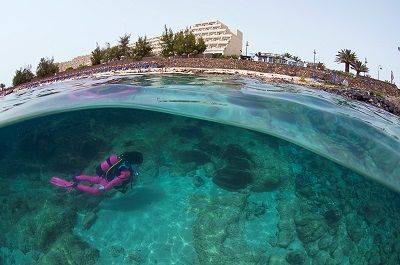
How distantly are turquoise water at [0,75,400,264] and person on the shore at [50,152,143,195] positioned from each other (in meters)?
0.34

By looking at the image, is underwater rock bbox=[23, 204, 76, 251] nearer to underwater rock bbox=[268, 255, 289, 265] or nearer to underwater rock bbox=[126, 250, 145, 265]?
underwater rock bbox=[126, 250, 145, 265]

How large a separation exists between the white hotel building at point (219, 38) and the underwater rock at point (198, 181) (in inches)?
2650

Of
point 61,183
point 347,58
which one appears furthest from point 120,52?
point 61,183

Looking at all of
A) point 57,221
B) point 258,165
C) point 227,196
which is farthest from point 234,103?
point 57,221

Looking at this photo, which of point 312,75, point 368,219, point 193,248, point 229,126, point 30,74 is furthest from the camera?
point 30,74

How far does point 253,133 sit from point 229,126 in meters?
0.94

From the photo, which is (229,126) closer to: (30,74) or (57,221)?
(57,221)

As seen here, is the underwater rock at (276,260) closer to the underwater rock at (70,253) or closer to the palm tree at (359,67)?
the underwater rock at (70,253)

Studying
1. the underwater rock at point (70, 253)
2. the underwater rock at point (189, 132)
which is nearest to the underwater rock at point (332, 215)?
the underwater rock at point (189, 132)

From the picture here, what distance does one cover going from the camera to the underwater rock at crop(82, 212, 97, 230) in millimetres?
11059

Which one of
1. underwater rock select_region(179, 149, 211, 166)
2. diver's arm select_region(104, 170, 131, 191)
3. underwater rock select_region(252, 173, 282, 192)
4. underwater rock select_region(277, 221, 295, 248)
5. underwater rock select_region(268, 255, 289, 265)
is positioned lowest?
underwater rock select_region(268, 255, 289, 265)

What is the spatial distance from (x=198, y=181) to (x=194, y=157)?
63.5 inches

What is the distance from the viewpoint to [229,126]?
14.8 metres

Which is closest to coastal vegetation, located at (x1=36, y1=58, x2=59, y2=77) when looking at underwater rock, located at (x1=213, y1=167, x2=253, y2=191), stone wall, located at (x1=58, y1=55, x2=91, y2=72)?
stone wall, located at (x1=58, y1=55, x2=91, y2=72)
